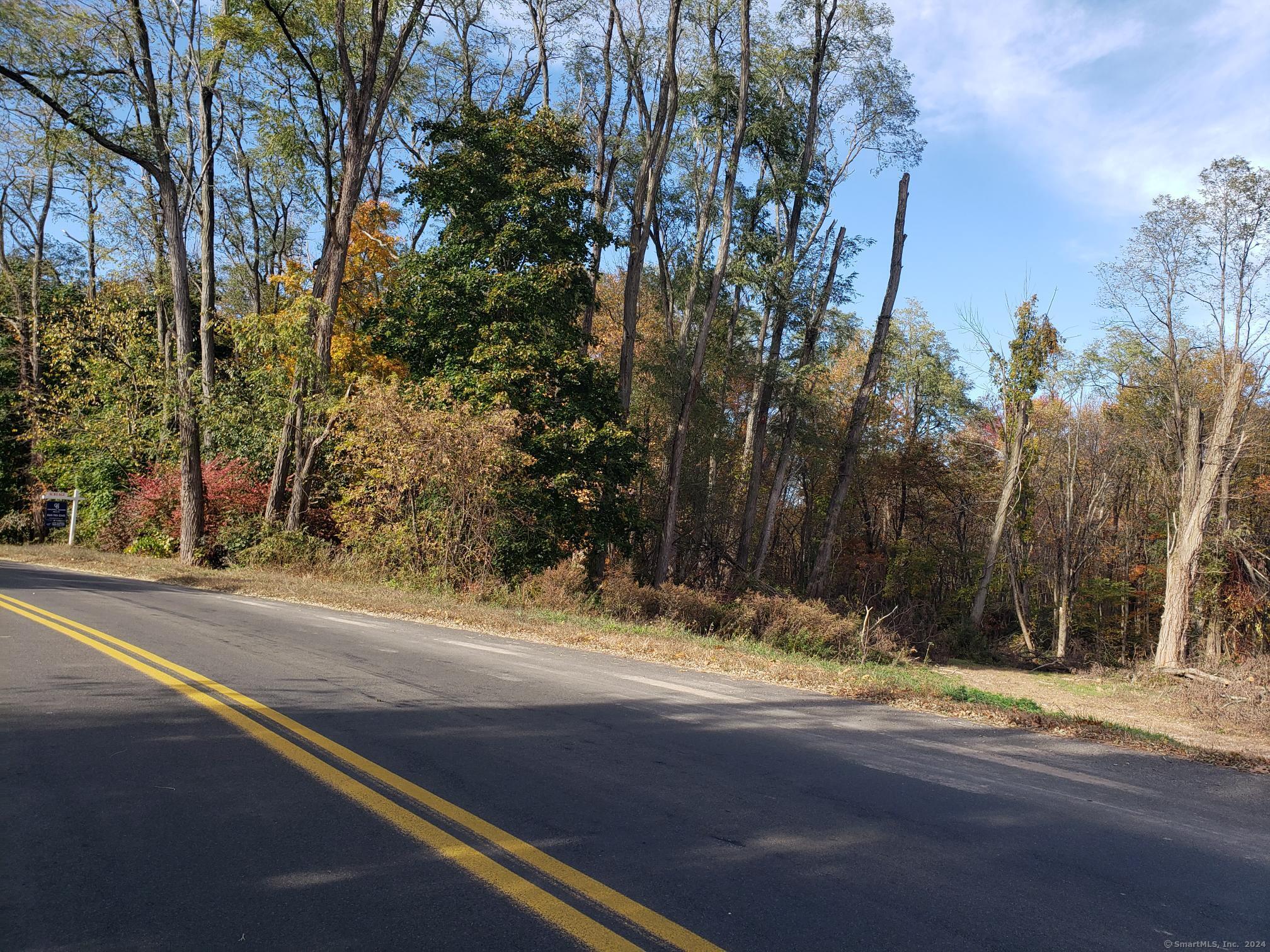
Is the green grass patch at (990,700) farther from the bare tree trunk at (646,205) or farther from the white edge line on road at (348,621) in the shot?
the bare tree trunk at (646,205)

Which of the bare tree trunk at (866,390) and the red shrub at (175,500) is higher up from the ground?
the bare tree trunk at (866,390)

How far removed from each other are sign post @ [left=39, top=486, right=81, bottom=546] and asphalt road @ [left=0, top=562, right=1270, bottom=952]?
25468 millimetres

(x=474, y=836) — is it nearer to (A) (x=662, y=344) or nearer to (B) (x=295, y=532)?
(B) (x=295, y=532)

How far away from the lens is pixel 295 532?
2195 centimetres

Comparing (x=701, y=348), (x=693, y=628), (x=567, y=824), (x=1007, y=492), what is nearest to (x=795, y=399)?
(x=701, y=348)

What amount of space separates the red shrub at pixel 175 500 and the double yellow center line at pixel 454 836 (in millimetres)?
19048

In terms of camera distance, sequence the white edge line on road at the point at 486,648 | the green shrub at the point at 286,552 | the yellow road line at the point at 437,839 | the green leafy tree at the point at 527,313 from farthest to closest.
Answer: the green shrub at the point at 286,552 → the green leafy tree at the point at 527,313 → the white edge line on road at the point at 486,648 → the yellow road line at the point at 437,839

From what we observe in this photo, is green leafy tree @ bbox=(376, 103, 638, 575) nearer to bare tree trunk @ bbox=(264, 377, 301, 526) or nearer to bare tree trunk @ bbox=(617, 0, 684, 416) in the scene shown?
bare tree trunk @ bbox=(617, 0, 684, 416)

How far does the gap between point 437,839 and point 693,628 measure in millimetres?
13784

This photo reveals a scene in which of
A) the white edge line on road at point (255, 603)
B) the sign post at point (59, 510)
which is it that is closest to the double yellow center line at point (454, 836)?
the white edge line on road at point (255, 603)

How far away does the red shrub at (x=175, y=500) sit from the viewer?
24438 mm

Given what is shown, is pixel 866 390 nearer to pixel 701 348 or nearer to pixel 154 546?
pixel 701 348

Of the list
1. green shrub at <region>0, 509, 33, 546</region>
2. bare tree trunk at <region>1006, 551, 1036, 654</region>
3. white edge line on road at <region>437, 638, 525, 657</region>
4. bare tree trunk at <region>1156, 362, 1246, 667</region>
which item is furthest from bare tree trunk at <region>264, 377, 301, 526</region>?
bare tree trunk at <region>1006, 551, 1036, 654</region>

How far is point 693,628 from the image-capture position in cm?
1747
